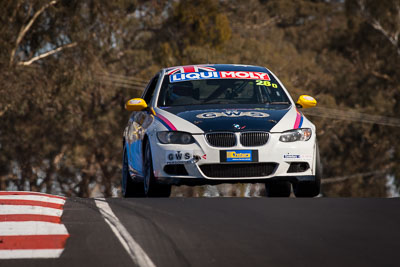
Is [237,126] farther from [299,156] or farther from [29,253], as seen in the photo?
[29,253]

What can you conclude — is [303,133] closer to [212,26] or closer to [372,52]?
[212,26]

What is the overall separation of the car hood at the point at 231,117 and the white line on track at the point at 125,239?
5.98 ft

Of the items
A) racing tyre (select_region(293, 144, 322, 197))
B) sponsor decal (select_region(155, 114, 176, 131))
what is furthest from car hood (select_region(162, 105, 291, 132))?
racing tyre (select_region(293, 144, 322, 197))

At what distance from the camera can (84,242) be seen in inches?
246

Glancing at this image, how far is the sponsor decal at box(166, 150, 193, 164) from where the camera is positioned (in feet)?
31.2

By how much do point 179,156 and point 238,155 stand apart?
62cm

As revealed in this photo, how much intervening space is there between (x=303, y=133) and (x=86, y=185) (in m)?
35.9

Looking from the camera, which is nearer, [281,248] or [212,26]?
[281,248]

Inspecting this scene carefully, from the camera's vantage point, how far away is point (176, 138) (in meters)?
9.62

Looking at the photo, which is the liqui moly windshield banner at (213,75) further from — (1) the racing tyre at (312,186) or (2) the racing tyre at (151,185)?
(1) the racing tyre at (312,186)

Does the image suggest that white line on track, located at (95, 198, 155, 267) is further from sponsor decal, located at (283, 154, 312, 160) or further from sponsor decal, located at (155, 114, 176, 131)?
sponsor decal, located at (283, 154, 312, 160)

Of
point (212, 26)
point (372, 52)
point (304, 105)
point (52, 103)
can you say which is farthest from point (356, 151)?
point (304, 105)

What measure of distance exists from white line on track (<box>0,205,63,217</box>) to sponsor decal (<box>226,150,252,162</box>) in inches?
88.9

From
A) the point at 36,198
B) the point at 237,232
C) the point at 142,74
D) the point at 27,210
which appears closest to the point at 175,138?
the point at 36,198
